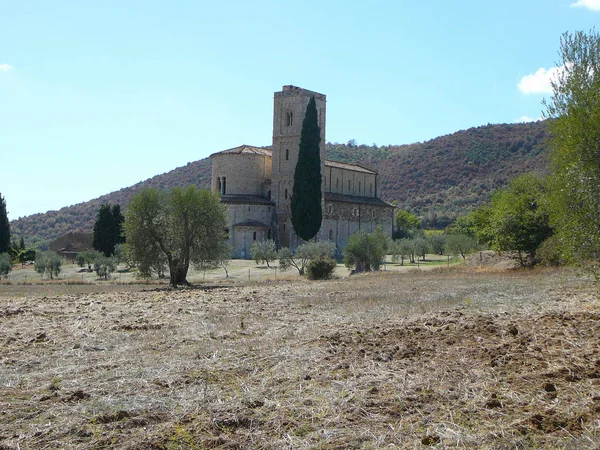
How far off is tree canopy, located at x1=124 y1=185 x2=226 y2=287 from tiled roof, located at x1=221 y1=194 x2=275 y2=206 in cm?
2781

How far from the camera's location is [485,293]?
67.8ft

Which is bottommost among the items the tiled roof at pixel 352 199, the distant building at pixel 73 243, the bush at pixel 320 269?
the bush at pixel 320 269

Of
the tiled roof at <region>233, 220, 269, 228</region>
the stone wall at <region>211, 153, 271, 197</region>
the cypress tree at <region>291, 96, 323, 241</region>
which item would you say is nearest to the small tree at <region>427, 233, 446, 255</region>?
the cypress tree at <region>291, 96, 323, 241</region>

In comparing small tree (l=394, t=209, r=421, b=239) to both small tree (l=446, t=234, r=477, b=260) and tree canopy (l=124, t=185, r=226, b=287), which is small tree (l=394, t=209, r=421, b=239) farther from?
tree canopy (l=124, t=185, r=226, b=287)

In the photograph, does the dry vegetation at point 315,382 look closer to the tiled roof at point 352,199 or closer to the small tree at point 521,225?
the small tree at point 521,225

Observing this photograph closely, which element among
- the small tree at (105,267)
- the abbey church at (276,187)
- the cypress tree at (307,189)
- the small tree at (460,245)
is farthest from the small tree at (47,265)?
the small tree at (460,245)

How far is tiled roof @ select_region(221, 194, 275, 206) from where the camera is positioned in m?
67.2

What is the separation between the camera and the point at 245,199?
6800cm

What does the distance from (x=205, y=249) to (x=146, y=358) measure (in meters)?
28.0

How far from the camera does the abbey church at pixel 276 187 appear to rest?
67.2 m

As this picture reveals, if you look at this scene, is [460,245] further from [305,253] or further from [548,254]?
[548,254]

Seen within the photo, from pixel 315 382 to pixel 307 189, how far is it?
181 ft

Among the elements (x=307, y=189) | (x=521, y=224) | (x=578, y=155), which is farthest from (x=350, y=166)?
(x=578, y=155)

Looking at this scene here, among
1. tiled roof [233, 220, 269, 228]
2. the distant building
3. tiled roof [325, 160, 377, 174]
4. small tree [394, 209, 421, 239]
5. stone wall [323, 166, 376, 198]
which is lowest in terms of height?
the distant building
